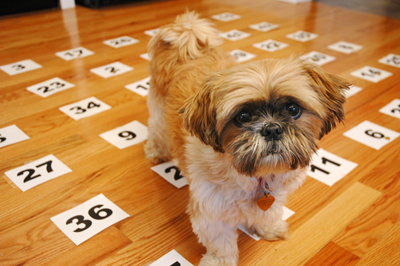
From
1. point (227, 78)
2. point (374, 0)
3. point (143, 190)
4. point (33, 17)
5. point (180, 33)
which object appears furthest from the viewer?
point (374, 0)

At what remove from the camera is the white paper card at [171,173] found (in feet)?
7.39

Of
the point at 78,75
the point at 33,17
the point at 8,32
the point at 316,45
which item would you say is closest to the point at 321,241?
the point at 78,75

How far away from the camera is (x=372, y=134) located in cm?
272

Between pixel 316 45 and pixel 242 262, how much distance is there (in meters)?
3.37

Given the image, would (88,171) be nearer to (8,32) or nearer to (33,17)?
(8,32)

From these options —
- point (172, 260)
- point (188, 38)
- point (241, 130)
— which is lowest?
point (172, 260)

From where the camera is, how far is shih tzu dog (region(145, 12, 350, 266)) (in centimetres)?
124

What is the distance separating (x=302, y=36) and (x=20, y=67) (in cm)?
332

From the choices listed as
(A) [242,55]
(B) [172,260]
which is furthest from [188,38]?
(A) [242,55]

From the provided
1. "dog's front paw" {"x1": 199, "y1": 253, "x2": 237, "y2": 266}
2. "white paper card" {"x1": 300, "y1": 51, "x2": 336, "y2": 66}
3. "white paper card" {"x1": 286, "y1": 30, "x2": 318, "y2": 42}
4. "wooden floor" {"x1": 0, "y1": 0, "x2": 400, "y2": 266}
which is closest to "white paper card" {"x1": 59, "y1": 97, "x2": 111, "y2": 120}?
"wooden floor" {"x1": 0, "y1": 0, "x2": 400, "y2": 266}

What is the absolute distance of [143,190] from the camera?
2182 millimetres

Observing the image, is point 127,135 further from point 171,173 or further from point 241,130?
point 241,130

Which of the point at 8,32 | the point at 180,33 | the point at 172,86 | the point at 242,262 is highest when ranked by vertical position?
the point at 180,33

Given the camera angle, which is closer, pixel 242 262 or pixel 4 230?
pixel 242 262
